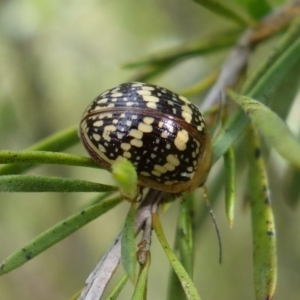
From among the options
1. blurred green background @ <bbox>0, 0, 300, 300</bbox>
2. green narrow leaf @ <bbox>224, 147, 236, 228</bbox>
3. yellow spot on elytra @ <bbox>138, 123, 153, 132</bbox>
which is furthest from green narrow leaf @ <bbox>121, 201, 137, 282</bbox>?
blurred green background @ <bbox>0, 0, 300, 300</bbox>

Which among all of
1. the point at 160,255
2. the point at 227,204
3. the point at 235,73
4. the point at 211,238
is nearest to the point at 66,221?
the point at 227,204

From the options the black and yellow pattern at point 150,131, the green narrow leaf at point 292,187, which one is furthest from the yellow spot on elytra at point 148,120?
the green narrow leaf at point 292,187

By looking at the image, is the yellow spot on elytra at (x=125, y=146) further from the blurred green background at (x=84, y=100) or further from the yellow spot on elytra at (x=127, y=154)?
the blurred green background at (x=84, y=100)

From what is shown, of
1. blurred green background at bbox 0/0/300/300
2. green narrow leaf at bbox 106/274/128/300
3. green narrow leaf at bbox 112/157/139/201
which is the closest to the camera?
green narrow leaf at bbox 112/157/139/201

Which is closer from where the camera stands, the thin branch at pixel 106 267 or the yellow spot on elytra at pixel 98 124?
the thin branch at pixel 106 267

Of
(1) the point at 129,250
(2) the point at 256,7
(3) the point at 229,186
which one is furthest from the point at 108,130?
(2) the point at 256,7

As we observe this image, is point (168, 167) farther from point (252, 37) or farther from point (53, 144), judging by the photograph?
point (252, 37)

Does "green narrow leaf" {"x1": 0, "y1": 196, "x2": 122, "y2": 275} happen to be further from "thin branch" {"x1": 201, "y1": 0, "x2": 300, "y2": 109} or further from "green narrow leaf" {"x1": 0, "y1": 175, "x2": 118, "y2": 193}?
"thin branch" {"x1": 201, "y1": 0, "x2": 300, "y2": 109}

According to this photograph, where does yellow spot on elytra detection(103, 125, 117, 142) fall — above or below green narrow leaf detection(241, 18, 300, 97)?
below
